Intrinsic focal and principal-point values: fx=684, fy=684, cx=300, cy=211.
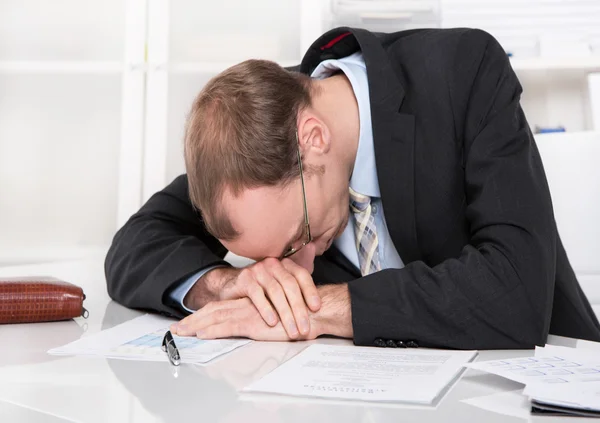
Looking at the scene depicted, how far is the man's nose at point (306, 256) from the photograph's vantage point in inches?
53.3

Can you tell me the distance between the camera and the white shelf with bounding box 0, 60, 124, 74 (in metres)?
2.91

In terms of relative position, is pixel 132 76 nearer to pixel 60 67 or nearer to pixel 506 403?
pixel 60 67

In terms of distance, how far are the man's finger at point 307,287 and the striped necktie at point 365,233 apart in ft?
0.95

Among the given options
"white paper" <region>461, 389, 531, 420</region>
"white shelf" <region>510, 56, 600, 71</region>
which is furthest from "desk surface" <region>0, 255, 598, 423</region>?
"white shelf" <region>510, 56, 600, 71</region>

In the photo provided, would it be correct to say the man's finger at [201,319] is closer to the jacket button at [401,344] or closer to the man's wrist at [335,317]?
the man's wrist at [335,317]

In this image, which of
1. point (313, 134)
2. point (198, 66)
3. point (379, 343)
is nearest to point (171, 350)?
point (379, 343)

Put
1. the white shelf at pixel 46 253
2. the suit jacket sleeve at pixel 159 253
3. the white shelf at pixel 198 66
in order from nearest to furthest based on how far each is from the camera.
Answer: the suit jacket sleeve at pixel 159 253
the white shelf at pixel 198 66
the white shelf at pixel 46 253

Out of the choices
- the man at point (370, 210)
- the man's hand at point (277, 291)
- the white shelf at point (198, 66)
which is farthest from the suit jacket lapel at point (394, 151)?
the white shelf at point (198, 66)

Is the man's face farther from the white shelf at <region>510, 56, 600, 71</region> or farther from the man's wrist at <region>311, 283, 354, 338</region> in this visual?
the white shelf at <region>510, 56, 600, 71</region>

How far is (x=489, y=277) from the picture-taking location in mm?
1091

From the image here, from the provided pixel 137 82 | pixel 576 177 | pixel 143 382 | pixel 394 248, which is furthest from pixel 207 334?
pixel 137 82

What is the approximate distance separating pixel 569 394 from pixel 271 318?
0.53 meters

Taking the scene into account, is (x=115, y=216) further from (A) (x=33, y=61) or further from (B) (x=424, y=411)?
(B) (x=424, y=411)

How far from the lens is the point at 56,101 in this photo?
2.98 meters
